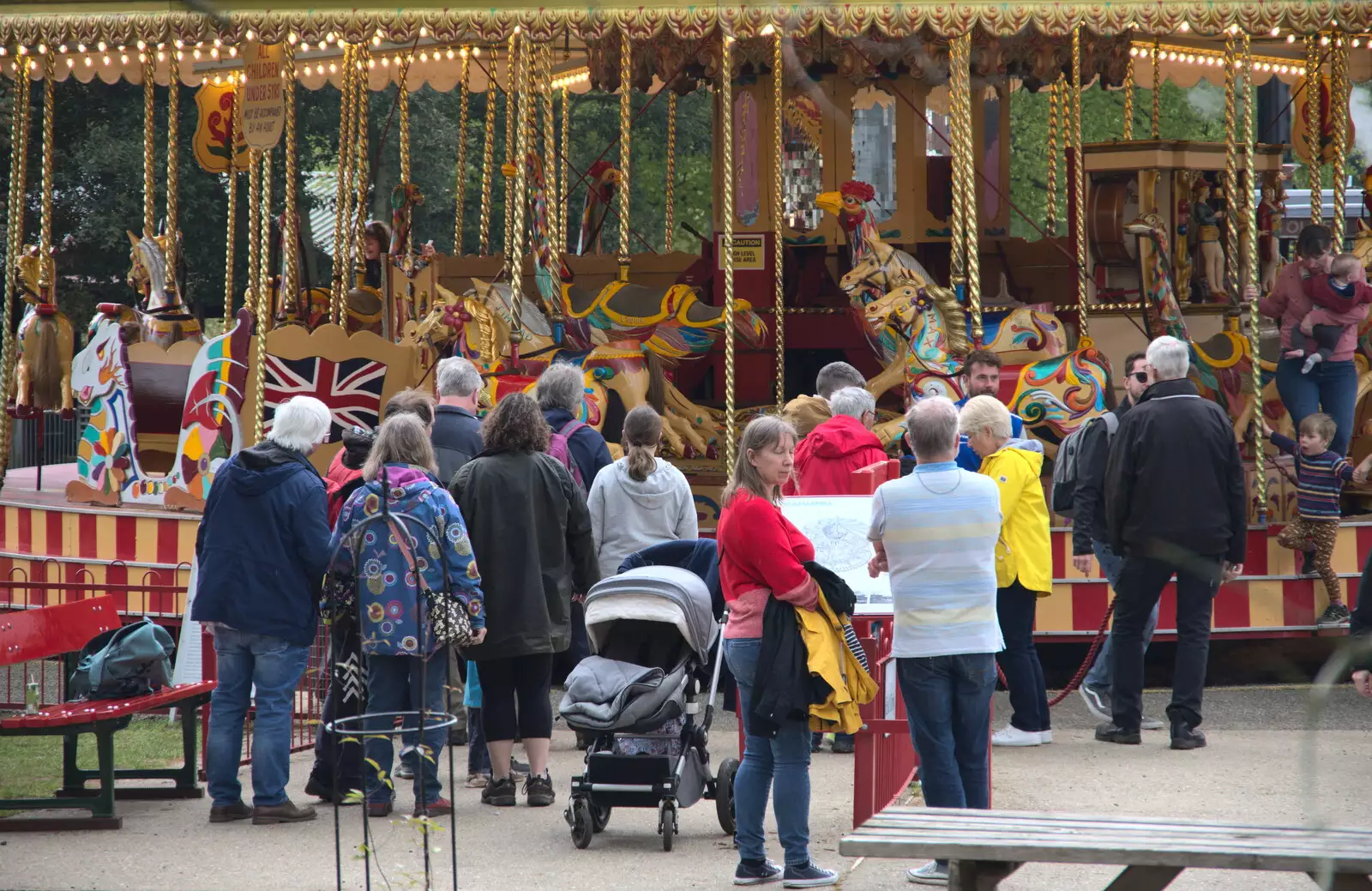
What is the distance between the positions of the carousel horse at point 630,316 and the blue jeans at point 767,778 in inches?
252

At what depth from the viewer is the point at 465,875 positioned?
6395 millimetres

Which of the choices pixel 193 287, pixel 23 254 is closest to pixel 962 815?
pixel 23 254

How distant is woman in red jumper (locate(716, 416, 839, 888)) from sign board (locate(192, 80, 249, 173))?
14.0 meters

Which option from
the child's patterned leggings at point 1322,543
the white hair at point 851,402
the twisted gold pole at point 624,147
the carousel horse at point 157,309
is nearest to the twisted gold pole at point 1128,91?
the twisted gold pole at point 624,147

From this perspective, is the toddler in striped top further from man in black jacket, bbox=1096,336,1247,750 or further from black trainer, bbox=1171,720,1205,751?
black trainer, bbox=1171,720,1205,751

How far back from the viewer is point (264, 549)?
23.9 feet

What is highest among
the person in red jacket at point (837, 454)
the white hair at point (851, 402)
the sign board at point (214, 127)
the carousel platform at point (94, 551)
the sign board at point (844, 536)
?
the sign board at point (214, 127)

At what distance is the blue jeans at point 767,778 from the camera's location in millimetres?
6016

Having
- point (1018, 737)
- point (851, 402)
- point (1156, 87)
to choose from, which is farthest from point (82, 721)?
point (1156, 87)

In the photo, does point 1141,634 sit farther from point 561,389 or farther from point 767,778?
point 767,778

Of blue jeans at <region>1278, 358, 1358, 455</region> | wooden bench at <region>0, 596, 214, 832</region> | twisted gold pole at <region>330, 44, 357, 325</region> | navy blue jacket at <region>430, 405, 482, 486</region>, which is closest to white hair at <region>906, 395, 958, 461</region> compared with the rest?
navy blue jacket at <region>430, 405, 482, 486</region>

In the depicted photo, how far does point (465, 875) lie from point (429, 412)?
2.45 metres

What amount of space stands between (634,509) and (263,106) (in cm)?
764

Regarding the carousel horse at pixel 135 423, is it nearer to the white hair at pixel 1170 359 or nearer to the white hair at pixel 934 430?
the white hair at pixel 1170 359
